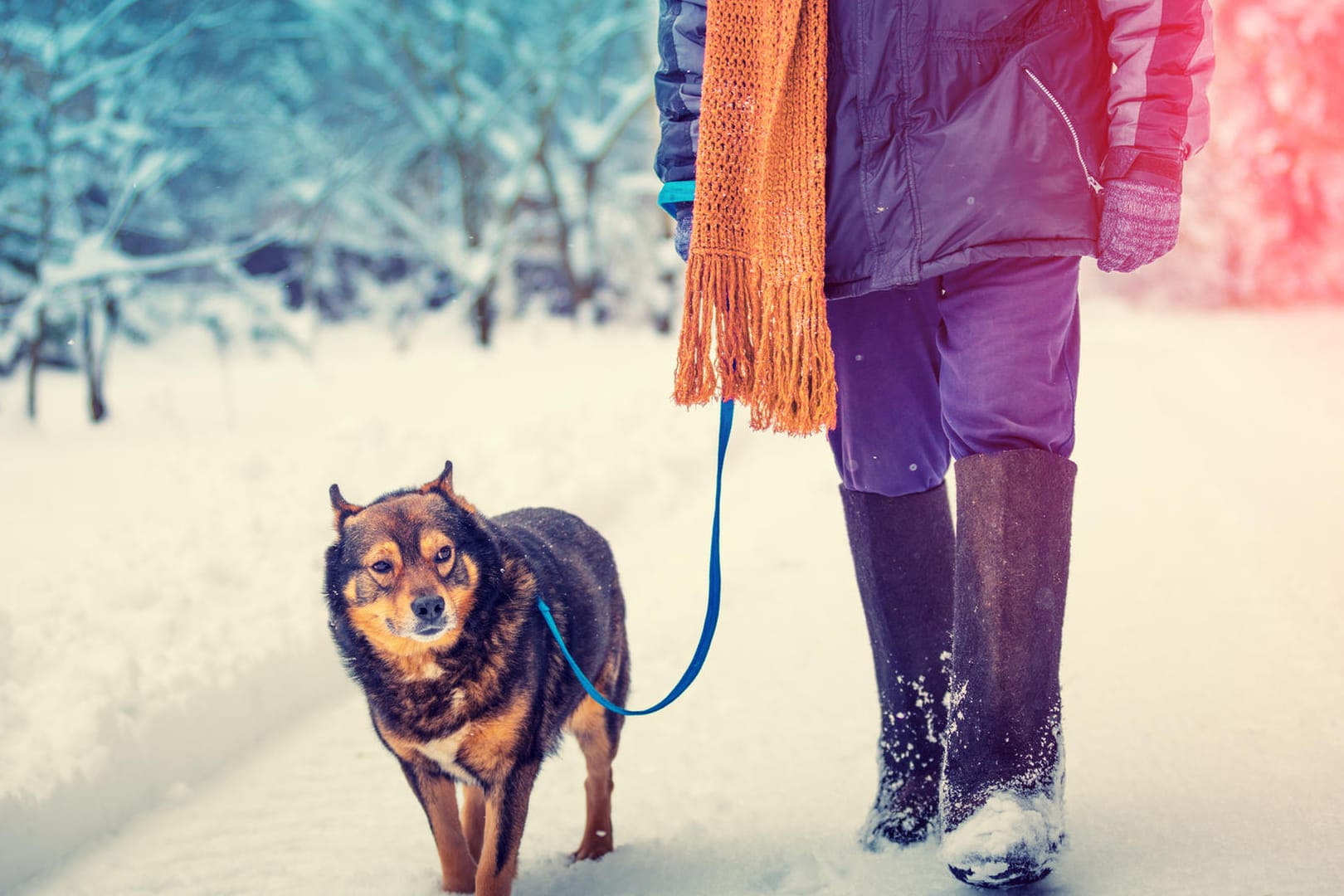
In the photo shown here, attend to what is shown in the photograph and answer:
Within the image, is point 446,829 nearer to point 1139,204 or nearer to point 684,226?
point 684,226

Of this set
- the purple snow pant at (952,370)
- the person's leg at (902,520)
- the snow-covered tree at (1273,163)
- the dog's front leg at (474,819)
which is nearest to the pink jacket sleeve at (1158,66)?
the purple snow pant at (952,370)

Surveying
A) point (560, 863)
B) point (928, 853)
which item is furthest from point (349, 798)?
point (928, 853)

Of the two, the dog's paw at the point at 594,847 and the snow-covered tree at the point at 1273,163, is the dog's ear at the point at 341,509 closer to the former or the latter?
the dog's paw at the point at 594,847

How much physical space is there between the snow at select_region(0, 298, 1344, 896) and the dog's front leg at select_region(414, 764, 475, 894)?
0.12 meters

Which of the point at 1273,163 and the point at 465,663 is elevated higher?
the point at 1273,163

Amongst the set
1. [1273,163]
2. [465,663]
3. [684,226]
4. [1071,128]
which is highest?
[1273,163]

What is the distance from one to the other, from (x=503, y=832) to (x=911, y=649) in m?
0.96

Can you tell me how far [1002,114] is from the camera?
1.79m

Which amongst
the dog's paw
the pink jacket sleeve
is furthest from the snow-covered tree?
the dog's paw

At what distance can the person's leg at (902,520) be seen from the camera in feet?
6.89

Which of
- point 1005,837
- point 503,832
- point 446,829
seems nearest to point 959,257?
point 1005,837

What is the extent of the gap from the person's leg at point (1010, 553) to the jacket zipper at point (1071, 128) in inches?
5.9

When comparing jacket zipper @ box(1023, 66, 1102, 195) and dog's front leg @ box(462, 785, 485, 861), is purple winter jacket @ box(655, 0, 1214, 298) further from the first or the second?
dog's front leg @ box(462, 785, 485, 861)

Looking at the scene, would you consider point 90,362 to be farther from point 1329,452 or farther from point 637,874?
point 1329,452
